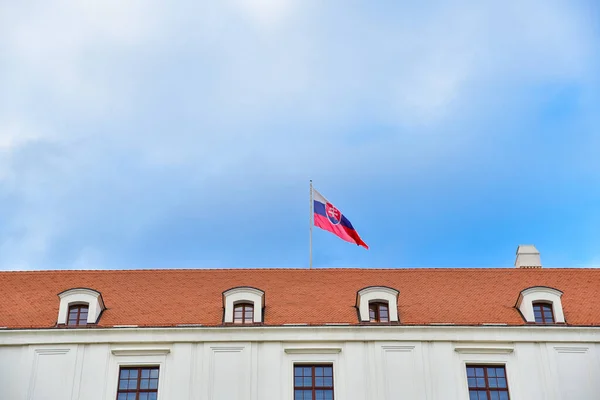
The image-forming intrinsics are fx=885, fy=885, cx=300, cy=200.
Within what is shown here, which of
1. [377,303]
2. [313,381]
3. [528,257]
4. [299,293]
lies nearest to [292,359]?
[313,381]

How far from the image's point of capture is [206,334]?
33.3m

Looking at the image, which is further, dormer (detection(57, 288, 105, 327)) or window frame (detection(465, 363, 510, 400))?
dormer (detection(57, 288, 105, 327))

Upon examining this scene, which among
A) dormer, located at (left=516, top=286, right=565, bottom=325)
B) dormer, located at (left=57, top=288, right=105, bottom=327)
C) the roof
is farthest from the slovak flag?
dormer, located at (left=57, top=288, right=105, bottom=327)

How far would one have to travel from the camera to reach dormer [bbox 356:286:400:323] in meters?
34.3

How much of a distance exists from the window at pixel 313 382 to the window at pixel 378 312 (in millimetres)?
2747

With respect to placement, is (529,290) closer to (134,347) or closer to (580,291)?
(580,291)

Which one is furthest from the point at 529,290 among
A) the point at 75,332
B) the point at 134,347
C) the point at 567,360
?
the point at 75,332

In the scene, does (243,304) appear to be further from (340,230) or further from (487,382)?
(487,382)

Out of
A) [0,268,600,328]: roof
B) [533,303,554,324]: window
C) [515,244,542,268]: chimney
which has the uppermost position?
[515,244,542,268]: chimney

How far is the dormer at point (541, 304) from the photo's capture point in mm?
34312

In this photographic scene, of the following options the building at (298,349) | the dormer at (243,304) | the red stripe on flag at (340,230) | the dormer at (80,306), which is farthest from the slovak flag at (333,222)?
the dormer at (80,306)

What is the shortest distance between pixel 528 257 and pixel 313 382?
14899mm

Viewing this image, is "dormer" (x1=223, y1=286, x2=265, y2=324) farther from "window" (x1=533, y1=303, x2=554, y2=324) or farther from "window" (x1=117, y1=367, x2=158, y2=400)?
"window" (x1=533, y1=303, x2=554, y2=324)

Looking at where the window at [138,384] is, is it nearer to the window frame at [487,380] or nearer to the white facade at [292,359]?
the white facade at [292,359]
